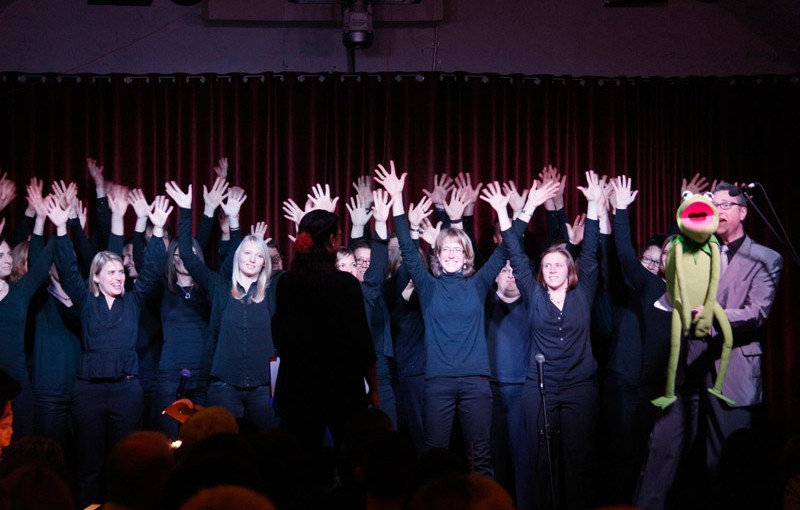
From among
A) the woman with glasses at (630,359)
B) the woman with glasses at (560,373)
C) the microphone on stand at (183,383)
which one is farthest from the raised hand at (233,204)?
the woman with glasses at (630,359)

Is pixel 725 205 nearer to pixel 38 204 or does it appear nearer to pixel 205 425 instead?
pixel 205 425

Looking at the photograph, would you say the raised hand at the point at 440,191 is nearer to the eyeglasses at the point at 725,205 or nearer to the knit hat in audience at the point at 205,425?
the eyeglasses at the point at 725,205

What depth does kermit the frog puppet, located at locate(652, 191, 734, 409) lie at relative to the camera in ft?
14.0

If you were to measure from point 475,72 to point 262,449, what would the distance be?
190 inches

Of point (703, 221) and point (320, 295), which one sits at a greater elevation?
point (703, 221)

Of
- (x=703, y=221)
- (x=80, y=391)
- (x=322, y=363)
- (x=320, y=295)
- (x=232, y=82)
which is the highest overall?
(x=232, y=82)

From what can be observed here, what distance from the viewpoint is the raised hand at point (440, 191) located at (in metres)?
6.61

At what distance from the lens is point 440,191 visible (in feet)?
21.8

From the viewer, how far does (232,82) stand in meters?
7.04

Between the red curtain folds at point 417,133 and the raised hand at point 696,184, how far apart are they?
5.9 inches

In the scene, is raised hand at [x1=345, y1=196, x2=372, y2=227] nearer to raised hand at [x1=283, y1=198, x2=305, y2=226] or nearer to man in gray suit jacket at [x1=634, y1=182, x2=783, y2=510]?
raised hand at [x1=283, y1=198, x2=305, y2=226]

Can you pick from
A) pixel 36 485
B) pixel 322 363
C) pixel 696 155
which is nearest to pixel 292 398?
pixel 322 363

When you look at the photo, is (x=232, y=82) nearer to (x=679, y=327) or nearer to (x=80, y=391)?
(x=80, y=391)

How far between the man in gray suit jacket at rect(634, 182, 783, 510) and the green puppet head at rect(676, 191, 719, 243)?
1.18 ft
